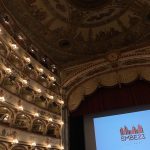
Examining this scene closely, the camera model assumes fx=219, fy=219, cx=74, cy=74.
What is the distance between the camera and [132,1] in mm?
10289

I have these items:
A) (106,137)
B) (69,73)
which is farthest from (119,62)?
(106,137)

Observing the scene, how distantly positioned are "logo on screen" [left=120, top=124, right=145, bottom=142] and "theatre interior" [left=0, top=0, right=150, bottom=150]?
1 centimetres

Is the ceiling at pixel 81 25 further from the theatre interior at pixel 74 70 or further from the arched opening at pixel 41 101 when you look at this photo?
the arched opening at pixel 41 101

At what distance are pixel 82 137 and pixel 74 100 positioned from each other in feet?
6.55

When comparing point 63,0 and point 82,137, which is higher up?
point 63,0

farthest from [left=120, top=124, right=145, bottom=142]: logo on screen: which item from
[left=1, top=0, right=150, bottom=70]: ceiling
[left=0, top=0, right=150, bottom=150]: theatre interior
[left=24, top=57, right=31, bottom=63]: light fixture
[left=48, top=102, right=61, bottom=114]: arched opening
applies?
[left=24, top=57, right=31, bottom=63]: light fixture

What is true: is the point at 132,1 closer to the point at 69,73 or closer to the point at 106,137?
the point at 69,73

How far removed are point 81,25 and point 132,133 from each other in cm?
597

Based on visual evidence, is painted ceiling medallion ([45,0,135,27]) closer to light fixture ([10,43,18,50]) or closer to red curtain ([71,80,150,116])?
light fixture ([10,43,18,50])

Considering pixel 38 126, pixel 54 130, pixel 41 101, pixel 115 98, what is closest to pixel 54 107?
pixel 41 101

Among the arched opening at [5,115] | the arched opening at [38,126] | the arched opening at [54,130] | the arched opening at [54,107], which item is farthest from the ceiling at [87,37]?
the arched opening at [5,115]

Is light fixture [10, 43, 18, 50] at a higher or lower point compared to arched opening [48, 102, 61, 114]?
higher

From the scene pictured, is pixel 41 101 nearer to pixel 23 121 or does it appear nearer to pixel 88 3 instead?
pixel 23 121

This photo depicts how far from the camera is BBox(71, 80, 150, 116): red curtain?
11.0m
